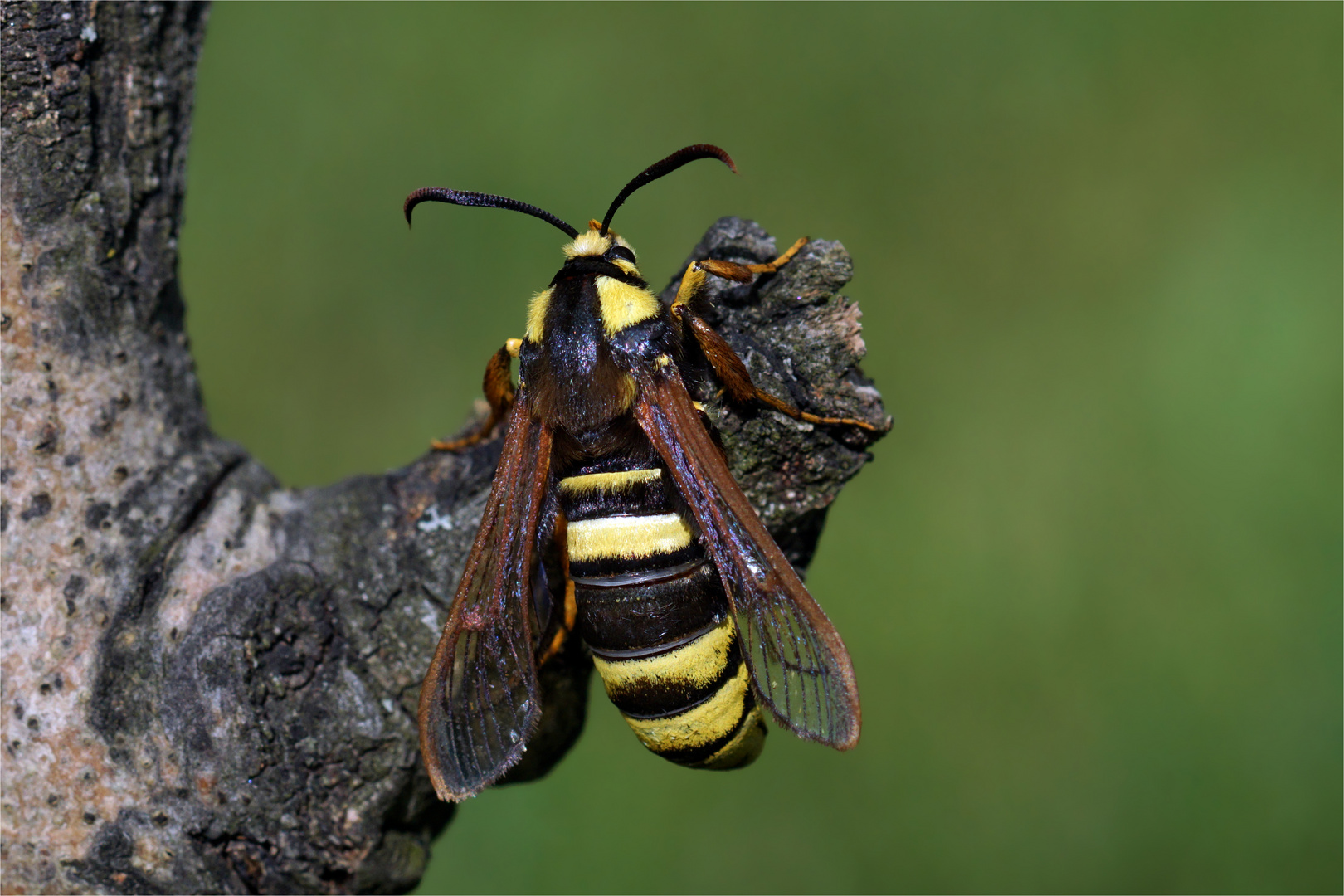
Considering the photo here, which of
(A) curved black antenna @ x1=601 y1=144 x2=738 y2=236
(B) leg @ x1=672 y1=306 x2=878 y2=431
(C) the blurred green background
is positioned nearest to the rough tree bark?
(B) leg @ x1=672 y1=306 x2=878 y2=431

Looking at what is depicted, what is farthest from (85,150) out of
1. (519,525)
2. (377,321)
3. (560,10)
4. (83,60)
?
(560,10)

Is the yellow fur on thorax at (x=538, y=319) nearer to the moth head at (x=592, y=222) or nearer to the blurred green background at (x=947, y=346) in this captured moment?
the moth head at (x=592, y=222)

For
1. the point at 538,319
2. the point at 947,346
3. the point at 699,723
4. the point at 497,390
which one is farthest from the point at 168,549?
the point at 947,346

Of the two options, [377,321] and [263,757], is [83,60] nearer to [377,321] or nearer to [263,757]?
[263,757]

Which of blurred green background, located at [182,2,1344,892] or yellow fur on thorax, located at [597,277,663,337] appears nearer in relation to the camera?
yellow fur on thorax, located at [597,277,663,337]

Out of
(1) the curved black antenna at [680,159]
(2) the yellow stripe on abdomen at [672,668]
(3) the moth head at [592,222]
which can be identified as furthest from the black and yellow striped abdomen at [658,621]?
(1) the curved black antenna at [680,159]

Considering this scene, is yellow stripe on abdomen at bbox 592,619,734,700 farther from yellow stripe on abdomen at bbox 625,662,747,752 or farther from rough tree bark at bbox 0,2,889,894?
rough tree bark at bbox 0,2,889,894

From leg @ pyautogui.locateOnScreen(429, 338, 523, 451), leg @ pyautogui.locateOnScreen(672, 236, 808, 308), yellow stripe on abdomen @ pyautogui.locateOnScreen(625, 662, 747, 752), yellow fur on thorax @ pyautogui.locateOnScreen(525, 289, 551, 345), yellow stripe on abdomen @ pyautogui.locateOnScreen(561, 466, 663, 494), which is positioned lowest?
yellow stripe on abdomen @ pyautogui.locateOnScreen(625, 662, 747, 752)
